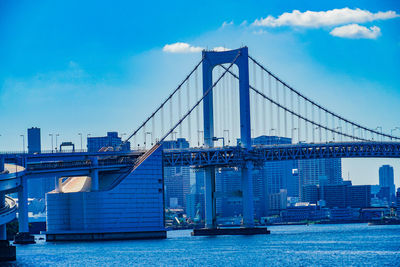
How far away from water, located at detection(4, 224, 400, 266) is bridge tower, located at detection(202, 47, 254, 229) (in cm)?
1133

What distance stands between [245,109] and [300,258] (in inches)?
1266

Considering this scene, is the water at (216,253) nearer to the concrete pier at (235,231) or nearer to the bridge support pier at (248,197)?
the concrete pier at (235,231)

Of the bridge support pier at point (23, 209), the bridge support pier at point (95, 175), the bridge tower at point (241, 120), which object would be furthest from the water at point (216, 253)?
the bridge tower at point (241, 120)

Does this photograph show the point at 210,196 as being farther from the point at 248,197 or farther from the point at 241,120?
the point at 241,120

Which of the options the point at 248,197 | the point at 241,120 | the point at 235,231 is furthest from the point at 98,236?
the point at 241,120

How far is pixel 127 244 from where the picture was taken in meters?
75.4

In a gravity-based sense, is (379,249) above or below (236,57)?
below

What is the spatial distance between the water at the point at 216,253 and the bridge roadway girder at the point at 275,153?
40.5 ft

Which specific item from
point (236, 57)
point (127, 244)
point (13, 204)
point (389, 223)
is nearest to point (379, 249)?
point (127, 244)

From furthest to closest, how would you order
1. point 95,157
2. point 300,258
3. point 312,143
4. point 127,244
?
point 312,143
point 95,157
point 127,244
point 300,258

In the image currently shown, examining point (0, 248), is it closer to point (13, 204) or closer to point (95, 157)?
point (13, 204)

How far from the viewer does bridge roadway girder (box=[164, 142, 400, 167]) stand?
92625 millimetres

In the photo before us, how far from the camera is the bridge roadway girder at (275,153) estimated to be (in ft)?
304

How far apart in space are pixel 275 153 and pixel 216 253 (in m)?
34.9
